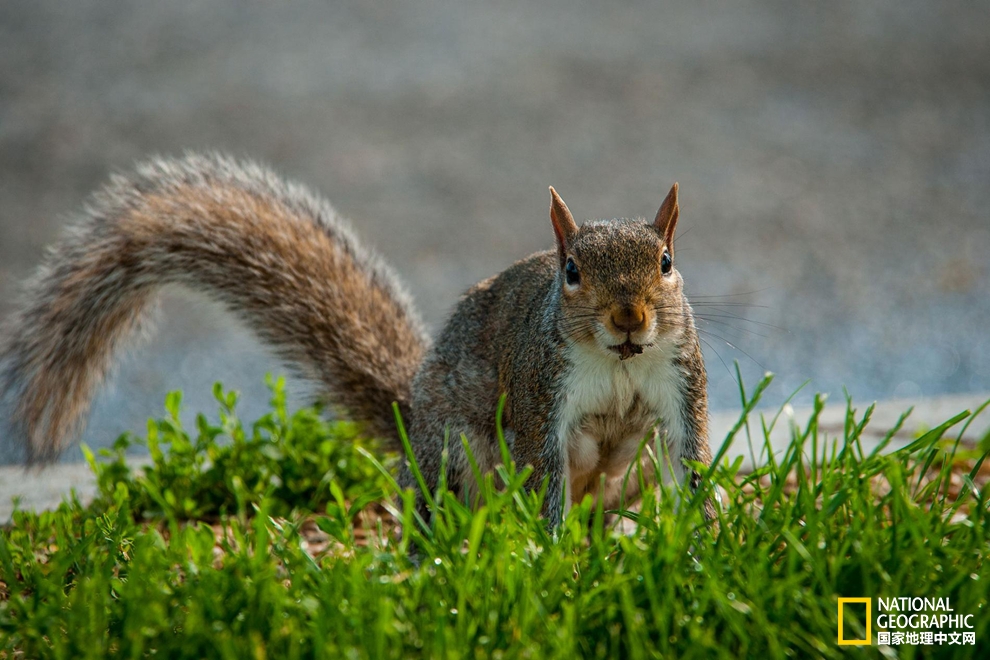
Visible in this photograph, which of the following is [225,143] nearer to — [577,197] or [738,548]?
[577,197]

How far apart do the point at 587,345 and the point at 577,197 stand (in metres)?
4.32

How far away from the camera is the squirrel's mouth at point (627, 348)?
1.79m

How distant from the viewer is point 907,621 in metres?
1.48

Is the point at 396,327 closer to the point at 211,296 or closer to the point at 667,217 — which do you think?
the point at 211,296

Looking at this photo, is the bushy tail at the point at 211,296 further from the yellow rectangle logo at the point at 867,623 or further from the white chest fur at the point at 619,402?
the yellow rectangle logo at the point at 867,623

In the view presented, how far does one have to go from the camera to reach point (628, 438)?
6.55 feet

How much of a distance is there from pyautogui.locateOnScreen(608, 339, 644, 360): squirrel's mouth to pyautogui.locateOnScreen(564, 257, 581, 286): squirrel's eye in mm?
150

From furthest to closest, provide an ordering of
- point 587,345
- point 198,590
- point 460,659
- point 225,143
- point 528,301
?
point 225,143
point 528,301
point 587,345
point 198,590
point 460,659

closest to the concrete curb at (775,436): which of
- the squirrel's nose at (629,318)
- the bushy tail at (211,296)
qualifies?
the bushy tail at (211,296)

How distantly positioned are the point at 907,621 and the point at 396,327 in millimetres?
1498

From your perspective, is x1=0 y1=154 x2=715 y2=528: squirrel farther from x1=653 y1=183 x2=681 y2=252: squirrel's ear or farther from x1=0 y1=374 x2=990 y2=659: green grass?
x1=0 y1=374 x2=990 y2=659: green grass

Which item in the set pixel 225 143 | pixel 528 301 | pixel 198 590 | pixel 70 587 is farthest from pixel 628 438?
pixel 225 143

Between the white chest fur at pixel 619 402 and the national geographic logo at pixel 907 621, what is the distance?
19.9 inches

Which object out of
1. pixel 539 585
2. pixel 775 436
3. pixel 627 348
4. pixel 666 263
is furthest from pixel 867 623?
pixel 775 436
